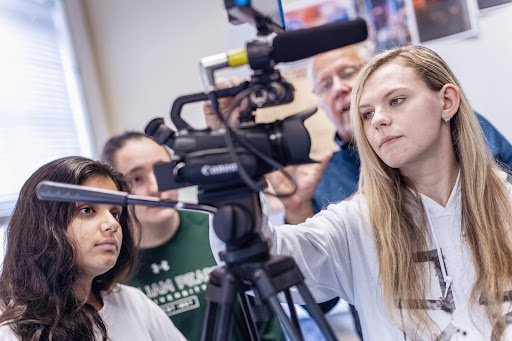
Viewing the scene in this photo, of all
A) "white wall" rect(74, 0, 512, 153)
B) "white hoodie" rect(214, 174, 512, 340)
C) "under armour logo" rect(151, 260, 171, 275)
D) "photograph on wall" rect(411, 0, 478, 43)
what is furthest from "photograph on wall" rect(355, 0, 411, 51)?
"under armour logo" rect(151, 260, 171, 275)

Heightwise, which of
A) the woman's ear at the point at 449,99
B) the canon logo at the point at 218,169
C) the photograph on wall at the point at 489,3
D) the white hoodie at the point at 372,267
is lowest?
the white hoodie at the point at 372,267

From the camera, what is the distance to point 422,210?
1.29 m

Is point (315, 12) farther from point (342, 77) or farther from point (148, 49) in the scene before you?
point (148, 49)

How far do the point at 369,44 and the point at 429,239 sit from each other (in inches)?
Answer: 40.4

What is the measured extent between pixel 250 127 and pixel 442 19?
4.59 ft

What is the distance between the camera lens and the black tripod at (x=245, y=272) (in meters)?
0.79

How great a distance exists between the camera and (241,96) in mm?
812

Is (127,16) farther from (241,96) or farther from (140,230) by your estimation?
(241,96)

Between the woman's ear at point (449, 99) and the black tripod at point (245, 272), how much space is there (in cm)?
65

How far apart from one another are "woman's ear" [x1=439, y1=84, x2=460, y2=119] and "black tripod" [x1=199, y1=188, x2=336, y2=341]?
2.13ft

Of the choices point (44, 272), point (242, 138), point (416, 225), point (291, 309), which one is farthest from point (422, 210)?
point (44, 272)

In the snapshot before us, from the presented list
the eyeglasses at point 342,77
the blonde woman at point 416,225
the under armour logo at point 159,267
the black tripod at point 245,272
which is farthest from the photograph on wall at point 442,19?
the black tripod at point 245,272

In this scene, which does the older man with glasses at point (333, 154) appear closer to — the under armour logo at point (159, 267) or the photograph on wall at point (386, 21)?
the photograph on wall at point (386, 21)

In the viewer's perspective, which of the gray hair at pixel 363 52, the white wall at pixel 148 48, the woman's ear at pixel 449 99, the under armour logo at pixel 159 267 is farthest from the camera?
the white wall at pixel 148 48
